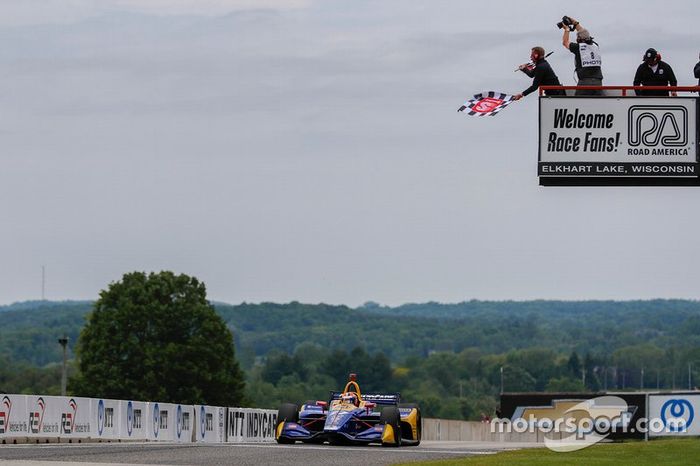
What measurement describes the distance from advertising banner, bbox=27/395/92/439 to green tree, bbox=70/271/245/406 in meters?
44.1

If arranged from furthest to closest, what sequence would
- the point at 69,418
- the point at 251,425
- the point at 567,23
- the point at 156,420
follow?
the point at 251,425
the point at 156,420
the point at 69,418
the point at 567,23

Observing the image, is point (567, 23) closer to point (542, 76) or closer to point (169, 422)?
point (542, 76)

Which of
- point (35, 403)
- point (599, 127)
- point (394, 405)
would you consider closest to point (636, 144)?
point (599, 127)

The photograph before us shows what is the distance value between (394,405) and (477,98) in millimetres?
11369

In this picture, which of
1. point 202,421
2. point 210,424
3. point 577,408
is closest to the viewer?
point 202,421

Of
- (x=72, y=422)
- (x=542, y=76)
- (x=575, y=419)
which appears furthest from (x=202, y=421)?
(x=575, y=419)

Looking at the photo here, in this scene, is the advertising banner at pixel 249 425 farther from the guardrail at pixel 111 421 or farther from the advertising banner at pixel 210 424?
the advertising banner at pixel 210 424

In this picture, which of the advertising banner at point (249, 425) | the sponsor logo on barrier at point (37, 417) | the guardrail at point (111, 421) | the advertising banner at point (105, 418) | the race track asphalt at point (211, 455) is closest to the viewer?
the race track asphalt at point (211, 455)

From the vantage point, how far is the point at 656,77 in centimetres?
2950

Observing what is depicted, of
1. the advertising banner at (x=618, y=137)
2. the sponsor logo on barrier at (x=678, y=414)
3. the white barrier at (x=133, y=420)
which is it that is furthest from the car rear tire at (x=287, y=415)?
the sponsor logo on barrier at (x=678, y=414)

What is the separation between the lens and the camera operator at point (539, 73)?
1150 inches

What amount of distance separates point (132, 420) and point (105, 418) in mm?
1502

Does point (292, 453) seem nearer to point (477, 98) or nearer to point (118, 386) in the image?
point (477, 98)

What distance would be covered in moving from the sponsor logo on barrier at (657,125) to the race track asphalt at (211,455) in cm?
770
